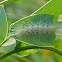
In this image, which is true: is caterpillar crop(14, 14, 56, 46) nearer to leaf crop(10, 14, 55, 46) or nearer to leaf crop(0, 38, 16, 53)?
leaf crop(10, 14, 55, 46)

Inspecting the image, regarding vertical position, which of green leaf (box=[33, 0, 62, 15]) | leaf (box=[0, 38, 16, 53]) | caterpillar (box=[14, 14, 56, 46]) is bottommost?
leaf (box=[0, 38, 16, 53])

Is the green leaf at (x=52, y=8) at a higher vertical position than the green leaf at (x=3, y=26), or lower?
higher

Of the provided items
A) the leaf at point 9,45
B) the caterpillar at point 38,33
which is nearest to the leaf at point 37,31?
the caterpillar at point 38,33

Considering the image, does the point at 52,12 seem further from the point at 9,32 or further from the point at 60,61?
the point at 60,61

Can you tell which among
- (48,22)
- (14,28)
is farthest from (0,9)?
(48,22)

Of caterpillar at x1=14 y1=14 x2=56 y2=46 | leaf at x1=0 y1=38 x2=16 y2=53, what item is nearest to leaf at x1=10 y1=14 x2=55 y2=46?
caterpillar at x1=14 y1=14 x2=56 y2=46

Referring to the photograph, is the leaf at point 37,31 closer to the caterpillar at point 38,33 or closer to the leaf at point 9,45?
the caterpillar at point 38,33
